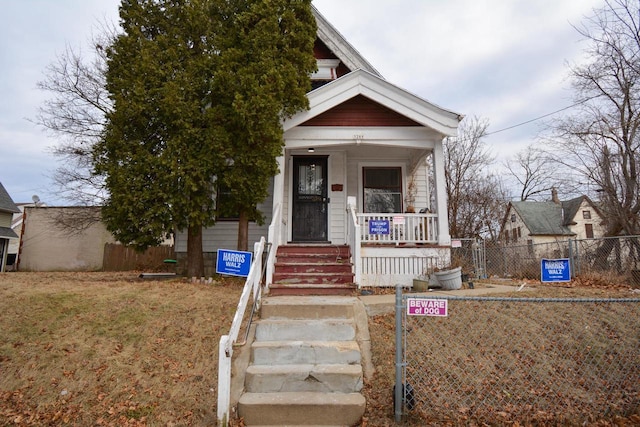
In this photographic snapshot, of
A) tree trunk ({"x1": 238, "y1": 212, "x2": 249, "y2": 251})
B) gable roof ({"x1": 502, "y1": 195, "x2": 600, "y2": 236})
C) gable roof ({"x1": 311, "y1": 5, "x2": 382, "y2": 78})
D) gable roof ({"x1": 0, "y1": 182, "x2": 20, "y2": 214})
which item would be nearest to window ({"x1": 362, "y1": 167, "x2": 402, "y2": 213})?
gable roof ({"x1": 311, "y1": 5, "x2": 382, "y2": 78})

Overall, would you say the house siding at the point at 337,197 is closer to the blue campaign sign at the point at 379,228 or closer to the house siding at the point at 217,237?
the blue campaign sign at the point at 379,228

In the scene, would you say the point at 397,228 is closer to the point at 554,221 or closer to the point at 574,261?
the point at 574,261

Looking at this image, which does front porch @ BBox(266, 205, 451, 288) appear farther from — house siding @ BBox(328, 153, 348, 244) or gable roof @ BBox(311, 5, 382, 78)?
gable roof @ BBox(311, 5, 382, 78)

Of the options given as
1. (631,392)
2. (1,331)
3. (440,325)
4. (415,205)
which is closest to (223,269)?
(1,331)

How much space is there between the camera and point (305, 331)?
4961mm

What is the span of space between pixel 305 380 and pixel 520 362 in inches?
105

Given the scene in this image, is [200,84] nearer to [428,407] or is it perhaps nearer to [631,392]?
[428,407]

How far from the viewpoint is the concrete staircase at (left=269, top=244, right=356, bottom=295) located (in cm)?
665

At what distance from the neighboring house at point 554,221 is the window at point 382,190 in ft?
91.0

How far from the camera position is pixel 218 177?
8.16 meters

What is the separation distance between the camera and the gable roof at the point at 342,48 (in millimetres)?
10766

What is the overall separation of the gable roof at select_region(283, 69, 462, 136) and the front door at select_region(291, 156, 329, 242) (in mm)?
1955

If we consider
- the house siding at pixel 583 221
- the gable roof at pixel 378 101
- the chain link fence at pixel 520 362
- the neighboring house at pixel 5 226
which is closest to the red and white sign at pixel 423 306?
the chain link fence at pixel 520 362

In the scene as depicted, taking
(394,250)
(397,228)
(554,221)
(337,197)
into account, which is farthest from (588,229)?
(394,250)
